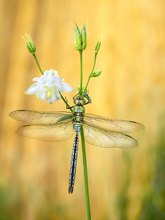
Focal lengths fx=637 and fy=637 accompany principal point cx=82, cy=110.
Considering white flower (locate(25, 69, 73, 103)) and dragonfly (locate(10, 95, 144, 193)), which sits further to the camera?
dragonfly (locate(10, 95, 144, 193))

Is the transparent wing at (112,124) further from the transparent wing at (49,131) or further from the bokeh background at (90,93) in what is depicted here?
the bokeh background at (90,93)

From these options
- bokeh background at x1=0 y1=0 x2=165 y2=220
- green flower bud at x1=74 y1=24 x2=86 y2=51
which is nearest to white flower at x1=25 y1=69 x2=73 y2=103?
green flower bud at x1=74 y1=24 x2=86 y2=51

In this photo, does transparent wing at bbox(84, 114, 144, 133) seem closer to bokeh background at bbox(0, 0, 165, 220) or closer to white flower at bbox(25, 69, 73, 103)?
white flower at bbox(25, 69, 73, 103)

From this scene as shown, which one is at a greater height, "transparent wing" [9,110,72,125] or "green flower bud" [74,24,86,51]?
"green flower bud" [74,24,86,51]

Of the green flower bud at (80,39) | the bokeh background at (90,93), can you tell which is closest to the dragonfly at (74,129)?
the green flower bud at (80,39)

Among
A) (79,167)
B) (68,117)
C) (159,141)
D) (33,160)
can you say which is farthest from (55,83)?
(33,160)

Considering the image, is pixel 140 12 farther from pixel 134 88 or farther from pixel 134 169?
pixel 134 169
